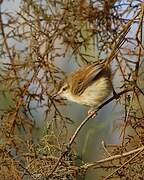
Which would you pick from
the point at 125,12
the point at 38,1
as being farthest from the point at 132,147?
the point at 38,1

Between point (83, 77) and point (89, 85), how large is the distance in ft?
0.13

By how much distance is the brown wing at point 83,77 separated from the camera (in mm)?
1034

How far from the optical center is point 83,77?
3.58ft

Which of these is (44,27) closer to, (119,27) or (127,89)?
(119,27)

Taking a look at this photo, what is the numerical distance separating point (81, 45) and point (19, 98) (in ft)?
0.66

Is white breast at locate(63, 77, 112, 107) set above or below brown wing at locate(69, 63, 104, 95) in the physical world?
below

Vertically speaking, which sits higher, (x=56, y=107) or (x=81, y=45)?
(x=81, y=45)

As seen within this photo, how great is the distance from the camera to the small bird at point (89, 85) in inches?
41.4

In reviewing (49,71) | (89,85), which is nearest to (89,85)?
(89,85)

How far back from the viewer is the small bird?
1.05 meters

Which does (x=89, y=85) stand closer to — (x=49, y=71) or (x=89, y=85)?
(x=89, y=85)

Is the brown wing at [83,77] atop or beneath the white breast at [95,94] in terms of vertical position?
atop

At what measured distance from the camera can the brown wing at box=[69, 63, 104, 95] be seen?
103 cm

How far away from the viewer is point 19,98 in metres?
1.15
